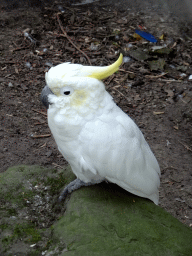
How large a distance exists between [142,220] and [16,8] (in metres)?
5.01

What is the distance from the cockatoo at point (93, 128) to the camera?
1940mm

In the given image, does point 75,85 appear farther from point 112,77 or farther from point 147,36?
point 147,36

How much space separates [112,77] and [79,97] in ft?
8.83

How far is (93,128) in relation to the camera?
2.01 m

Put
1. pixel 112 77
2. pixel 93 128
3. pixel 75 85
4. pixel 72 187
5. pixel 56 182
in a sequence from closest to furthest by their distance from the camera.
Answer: pixel 75 85 < pixel 93 128 < pixel 72 187 < pixel 56 182 < pixel 112 77

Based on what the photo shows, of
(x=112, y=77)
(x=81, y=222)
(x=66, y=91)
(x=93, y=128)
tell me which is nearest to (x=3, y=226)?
(x=81, y=222)

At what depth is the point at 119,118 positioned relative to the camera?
6.93 feet

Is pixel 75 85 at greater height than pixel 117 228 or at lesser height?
greater

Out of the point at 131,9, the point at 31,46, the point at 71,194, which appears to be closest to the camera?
the point at 71,194

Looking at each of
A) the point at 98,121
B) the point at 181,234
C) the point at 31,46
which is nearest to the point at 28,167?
the point at 98,121

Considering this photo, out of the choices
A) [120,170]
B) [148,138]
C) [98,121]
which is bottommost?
[148,138]

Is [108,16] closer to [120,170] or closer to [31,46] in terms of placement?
[31,46]

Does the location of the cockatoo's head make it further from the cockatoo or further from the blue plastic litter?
the blue plastic litter

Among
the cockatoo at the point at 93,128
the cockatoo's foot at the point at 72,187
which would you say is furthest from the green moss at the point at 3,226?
the cockatoo at the point at 93,128
